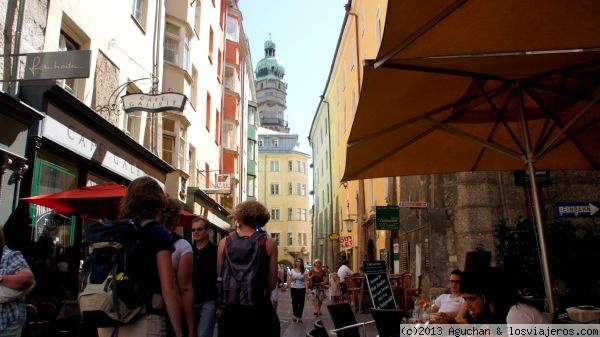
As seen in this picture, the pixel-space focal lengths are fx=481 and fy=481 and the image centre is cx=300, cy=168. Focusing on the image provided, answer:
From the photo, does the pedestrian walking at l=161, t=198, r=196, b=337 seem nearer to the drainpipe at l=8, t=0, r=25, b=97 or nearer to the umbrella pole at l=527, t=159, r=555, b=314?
the umbrella pole at l=527, t=159, r=555, b=314

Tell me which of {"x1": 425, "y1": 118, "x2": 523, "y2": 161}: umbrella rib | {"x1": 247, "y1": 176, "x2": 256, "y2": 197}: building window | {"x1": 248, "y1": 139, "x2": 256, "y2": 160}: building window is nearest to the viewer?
{"x1": 425, "y1": 118, "x2": 523, "y2": 161}: umbrella rib

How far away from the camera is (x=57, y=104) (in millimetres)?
8719

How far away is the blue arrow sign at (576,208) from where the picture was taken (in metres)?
8.37

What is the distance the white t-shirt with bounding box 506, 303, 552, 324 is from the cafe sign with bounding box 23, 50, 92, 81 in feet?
21.7

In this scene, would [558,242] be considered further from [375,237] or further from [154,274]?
[375,237]

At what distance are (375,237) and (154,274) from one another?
22.4m

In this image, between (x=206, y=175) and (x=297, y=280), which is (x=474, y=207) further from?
(x=206, y=175)

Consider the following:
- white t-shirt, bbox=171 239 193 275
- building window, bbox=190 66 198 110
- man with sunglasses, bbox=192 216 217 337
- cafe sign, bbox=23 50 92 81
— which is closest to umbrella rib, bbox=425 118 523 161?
man with sunglasses, bbox=192 216 217 337

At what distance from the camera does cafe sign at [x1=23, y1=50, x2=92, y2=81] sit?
24.1 feet

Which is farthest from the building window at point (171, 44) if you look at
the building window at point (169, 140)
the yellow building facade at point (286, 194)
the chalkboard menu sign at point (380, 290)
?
the yellow building facade at point (286, 194)

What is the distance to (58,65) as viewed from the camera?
746 centimetres

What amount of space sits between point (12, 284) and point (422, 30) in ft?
12.3

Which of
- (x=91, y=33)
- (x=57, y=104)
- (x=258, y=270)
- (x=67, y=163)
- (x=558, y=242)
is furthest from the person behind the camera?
(x=91, y=33)

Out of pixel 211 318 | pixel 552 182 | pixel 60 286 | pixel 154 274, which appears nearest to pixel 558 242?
pixel 552 182
